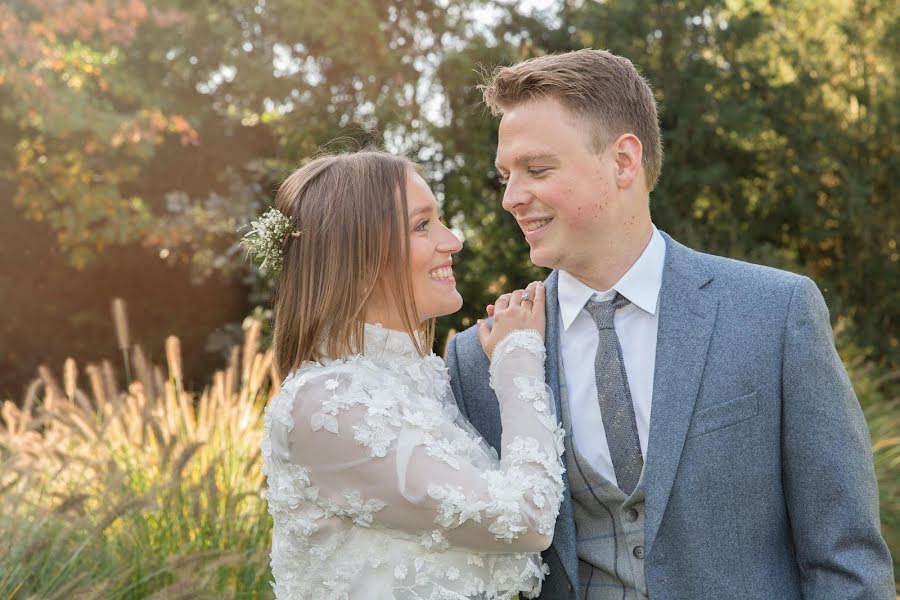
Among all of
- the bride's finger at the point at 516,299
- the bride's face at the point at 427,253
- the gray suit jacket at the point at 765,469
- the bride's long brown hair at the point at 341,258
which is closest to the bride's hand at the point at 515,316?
the bride's finger at the point at 516,299

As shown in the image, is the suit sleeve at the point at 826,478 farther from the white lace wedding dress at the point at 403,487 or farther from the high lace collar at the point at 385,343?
the high lace collar at the point at 385,343

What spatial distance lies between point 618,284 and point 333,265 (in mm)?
850

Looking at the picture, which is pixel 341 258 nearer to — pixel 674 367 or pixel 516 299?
pixel 516 299

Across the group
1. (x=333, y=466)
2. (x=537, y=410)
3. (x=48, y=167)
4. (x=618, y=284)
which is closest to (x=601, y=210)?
(x=618, y=284)

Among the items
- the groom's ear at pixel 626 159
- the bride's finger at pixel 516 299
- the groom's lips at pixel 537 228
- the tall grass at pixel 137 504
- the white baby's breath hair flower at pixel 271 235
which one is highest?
the groom's ear at pixel 626 159

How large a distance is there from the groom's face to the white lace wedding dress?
293 millimetres

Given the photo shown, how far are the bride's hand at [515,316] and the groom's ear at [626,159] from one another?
0.42m

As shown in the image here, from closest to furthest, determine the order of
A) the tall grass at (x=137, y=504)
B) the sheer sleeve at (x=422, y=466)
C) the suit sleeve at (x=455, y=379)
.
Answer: the sheer sleeve at (x=422, y=466)
the suit sleeve at (x=455, y=379)
the tall grass at (x=137, y=504)

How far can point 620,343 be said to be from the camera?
2.97 metres

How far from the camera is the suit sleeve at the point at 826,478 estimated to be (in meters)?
2.61

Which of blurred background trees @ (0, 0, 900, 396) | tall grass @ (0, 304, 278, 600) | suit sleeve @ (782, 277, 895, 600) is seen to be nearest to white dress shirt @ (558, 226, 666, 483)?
suit sleeve @ (782, 277, 895, 600)

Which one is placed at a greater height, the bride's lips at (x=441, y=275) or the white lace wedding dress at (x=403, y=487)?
the bride's lips at (x=441, y=275)

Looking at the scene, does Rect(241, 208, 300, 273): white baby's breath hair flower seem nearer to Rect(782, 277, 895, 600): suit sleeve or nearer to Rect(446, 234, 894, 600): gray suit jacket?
Rect(446, 234, 894, 600): gray suit jacket

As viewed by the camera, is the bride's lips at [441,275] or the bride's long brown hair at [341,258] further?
the bride's lips at [441,275]
